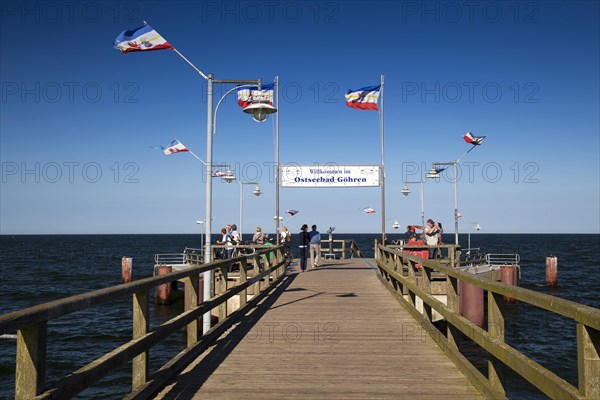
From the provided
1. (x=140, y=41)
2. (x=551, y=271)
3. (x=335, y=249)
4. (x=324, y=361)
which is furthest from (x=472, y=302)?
(x=551, y=271)

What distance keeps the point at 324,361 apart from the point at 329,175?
1564 cm

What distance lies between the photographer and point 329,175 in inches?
858

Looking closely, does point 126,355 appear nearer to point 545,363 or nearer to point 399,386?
point 399,386

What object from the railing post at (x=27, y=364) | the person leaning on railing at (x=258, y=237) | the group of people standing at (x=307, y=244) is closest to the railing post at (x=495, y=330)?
the railing post at (x=27, y=364)

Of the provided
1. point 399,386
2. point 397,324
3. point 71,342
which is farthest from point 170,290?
point 399,386

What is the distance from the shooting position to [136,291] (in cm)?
470

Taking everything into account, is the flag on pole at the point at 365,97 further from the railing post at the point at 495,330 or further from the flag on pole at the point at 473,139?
the railing post at the point at 495,330

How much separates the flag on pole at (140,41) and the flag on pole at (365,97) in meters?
10.6

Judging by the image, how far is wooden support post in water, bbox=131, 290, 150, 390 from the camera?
477cm

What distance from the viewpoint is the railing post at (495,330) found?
4395mm

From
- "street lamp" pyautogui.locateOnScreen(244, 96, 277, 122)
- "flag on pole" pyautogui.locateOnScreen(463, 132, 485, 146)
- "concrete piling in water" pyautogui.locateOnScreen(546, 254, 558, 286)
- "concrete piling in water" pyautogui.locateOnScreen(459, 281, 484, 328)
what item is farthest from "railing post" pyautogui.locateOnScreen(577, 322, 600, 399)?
"concrete piling in water" pyautogui.locateOnScreen(546, 254, 558, 286)

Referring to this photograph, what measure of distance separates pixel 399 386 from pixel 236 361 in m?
2.03

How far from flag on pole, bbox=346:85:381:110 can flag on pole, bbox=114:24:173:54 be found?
1060 centimetres

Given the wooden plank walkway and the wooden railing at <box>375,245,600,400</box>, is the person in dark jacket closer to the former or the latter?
the wooden plank walkway
